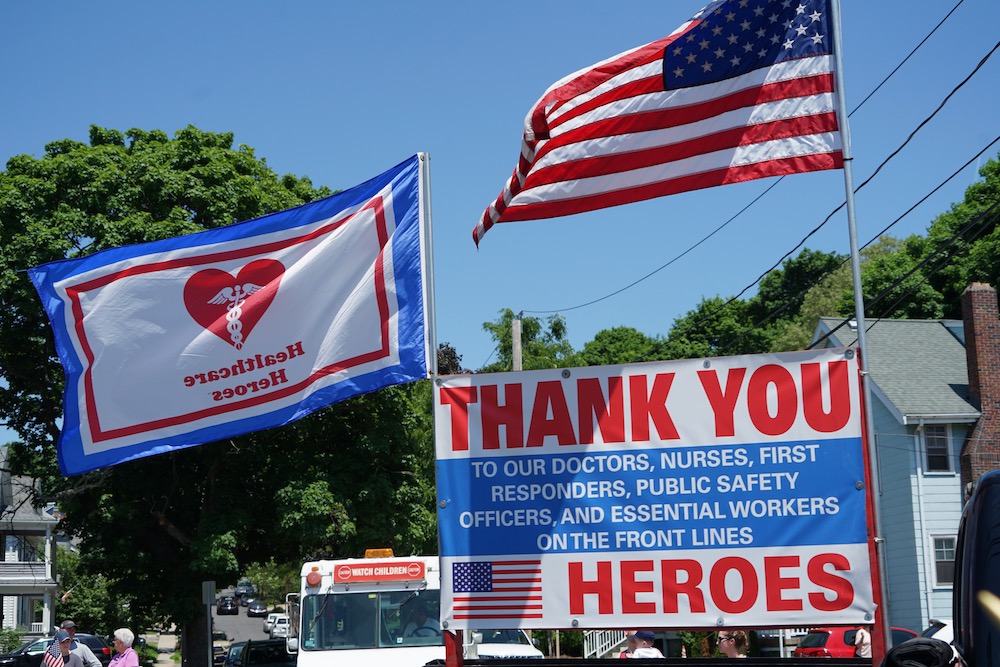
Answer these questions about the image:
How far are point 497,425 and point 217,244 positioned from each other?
2697 millimetres

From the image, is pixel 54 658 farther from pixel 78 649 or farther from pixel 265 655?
pixel 265 655

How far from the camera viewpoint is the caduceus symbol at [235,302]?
8.05 m

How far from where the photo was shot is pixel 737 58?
7688mm

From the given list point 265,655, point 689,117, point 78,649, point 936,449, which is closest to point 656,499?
point 689,117

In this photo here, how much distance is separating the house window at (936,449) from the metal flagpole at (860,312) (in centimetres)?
2766

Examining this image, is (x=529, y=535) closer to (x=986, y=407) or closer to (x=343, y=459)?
(x=343, y=459)

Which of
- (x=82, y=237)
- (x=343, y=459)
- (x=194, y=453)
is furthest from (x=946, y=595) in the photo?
(x=82, y=237)

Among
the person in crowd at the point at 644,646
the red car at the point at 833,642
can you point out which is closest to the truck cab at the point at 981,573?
the person in crowd at the point at 644,646

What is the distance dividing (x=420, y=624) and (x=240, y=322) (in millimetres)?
7515

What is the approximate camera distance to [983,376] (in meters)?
32.3

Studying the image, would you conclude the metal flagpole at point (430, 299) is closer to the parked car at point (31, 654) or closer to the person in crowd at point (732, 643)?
the person in crowd at point (732, 643)

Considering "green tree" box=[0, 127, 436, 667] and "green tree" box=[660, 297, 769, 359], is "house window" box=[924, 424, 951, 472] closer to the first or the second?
"green tree" box=[0, 127, 436, 667]

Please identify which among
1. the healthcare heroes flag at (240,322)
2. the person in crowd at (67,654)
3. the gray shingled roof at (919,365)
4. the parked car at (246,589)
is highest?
the gray shingled roof at (919,365)

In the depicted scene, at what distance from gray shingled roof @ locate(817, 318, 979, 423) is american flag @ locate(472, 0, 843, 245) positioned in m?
26.9
